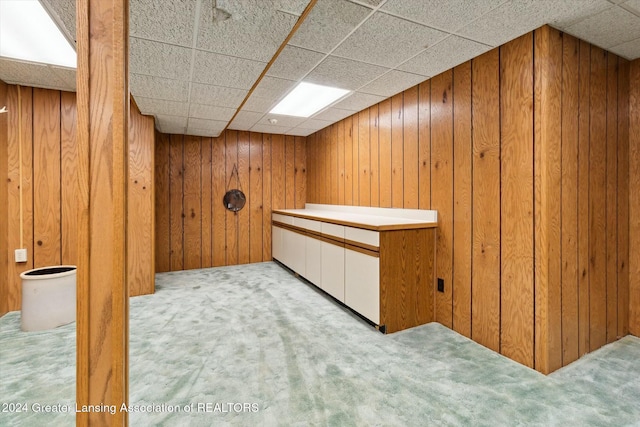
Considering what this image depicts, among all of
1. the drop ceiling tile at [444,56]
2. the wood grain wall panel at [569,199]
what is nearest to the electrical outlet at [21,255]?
the drop ceiling tile at [444,56]

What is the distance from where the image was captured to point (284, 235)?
468 cm

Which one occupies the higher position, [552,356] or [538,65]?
[538,65]

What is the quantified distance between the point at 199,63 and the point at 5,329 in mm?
2760

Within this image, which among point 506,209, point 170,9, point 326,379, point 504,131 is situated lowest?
point 326,379

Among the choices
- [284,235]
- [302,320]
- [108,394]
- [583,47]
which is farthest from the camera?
[284,235]

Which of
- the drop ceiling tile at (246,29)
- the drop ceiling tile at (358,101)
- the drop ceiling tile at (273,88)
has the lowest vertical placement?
the drop ceiling tile at (246,29)

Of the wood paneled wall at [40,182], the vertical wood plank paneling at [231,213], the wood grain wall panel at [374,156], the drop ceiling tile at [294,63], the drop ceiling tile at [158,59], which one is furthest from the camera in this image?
the vertical wood plank paneling at [231,213]

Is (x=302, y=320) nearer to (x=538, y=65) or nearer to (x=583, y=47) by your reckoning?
(x=538, y=65)

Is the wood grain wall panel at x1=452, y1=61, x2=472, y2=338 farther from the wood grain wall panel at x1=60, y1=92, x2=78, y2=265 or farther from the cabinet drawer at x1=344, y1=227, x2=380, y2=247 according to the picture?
the wood grain wall panel at x1=60, y1=92, x2=78, y2=265

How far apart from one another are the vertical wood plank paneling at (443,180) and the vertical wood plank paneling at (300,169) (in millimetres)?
3029

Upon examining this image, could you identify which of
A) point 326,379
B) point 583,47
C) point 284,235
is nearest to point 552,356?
point 326,379

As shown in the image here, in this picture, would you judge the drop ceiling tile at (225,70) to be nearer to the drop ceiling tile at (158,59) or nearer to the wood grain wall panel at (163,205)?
the drop ceiling tile at (158,59)

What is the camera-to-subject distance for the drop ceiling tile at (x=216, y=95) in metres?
2.72

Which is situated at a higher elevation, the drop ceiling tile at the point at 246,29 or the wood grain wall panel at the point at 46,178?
the drop ceiling tile at the point at 246,29
